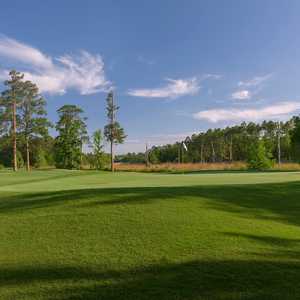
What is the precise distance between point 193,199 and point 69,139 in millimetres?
45012

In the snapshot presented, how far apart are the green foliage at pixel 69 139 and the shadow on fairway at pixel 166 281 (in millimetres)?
47003

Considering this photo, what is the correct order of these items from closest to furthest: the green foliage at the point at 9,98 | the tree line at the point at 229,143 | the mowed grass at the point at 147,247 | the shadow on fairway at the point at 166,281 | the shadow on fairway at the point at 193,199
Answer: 1. the shadow on fairway at the point at 166,281
2. the mowed grass at the point at 147,247
3. the shadow on fairway at the point at 193,199
4. the green foliage at the point at 9,98
5. the tree line at the point at 229,143

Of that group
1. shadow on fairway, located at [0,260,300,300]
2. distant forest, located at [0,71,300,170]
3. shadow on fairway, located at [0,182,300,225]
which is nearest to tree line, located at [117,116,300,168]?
distant forest, located at [0,71,300,170]

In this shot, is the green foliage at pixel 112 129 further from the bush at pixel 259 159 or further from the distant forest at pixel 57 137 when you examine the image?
the bush at pixel 259 159

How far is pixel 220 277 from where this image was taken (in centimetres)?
370

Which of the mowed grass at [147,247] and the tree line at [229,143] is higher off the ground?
the tree line at [229,143]

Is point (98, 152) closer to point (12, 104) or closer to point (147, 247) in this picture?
point (12, 104)

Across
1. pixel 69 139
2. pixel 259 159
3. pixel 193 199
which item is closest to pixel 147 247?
pixel 193 199

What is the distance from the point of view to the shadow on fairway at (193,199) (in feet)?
22.5

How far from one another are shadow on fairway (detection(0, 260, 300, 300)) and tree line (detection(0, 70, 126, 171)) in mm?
36382

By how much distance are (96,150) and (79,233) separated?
148ft

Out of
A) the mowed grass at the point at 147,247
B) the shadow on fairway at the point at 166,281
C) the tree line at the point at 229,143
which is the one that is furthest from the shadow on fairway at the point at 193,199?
the tree line at the point at 229,143

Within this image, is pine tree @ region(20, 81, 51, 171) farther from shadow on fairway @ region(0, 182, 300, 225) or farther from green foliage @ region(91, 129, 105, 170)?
shadow on fairway @ region(0, 182, 300, 225)

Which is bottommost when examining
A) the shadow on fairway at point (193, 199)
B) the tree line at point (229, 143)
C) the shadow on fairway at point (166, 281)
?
the shadow on fairway at point (166, 281)
